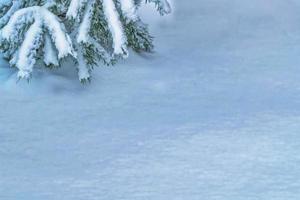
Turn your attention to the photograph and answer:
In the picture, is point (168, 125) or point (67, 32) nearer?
point (168, 125)

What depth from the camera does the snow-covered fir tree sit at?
182 inches

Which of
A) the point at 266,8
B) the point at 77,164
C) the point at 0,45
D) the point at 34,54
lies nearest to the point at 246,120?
the point at 77,164

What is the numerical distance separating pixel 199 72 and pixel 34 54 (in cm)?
125

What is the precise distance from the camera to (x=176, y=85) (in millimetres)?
4891

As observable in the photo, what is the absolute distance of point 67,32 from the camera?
4.95 m

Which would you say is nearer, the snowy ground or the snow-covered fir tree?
the snowy ground

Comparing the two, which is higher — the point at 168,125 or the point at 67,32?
the point at 67,32

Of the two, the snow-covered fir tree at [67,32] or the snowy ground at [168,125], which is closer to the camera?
the snowy ground at [168,125]

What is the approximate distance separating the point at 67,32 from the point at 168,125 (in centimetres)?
121

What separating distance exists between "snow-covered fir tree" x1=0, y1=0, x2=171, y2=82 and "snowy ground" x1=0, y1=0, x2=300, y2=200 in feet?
0.66

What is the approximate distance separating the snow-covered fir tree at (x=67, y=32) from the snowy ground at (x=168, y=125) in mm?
202

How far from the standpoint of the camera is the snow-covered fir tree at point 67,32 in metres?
4.62

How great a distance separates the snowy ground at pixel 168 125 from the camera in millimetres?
3439

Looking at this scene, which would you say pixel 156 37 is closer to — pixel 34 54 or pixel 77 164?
pixel 34 54
